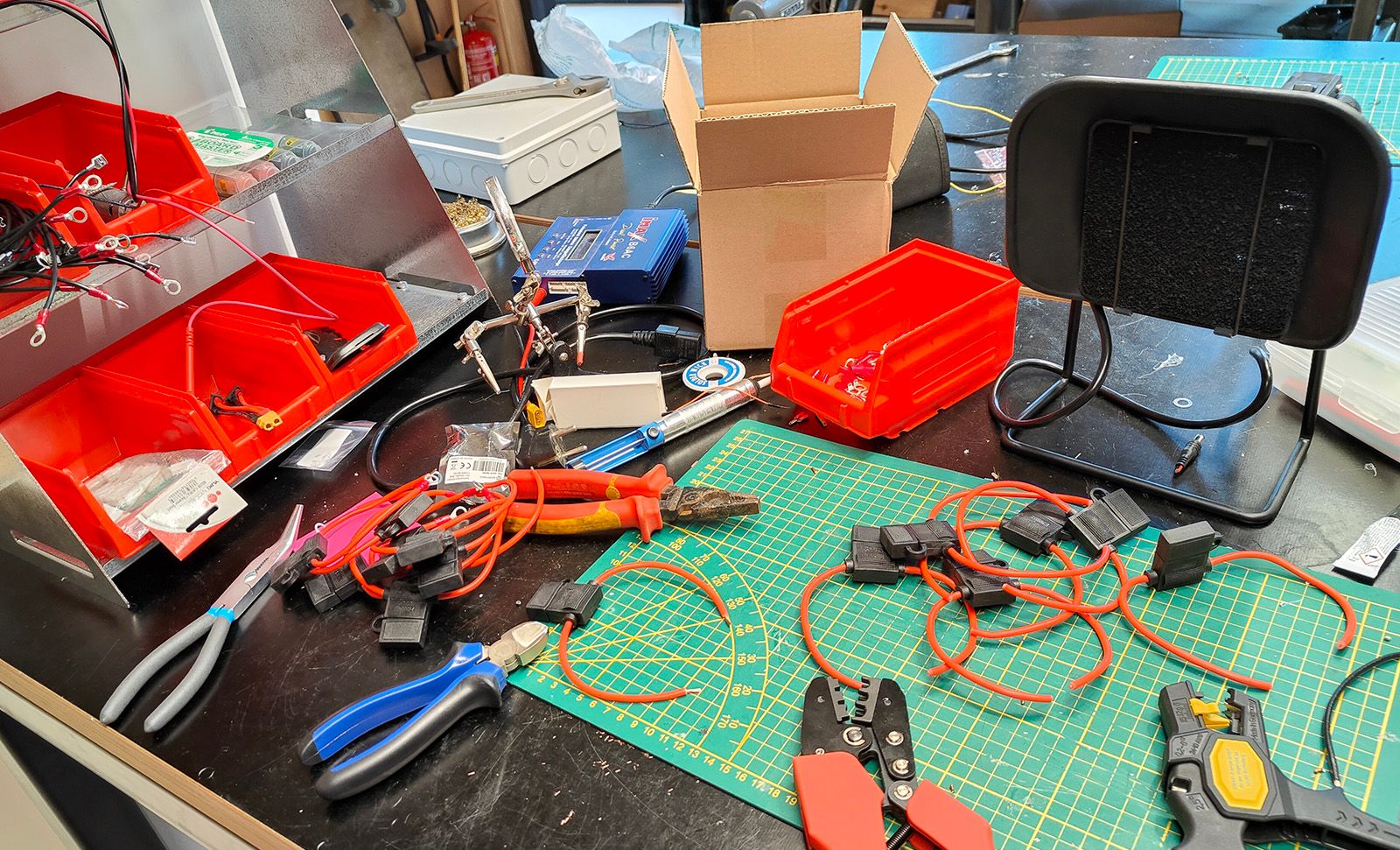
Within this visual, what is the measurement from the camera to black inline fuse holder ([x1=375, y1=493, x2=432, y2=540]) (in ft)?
3.19

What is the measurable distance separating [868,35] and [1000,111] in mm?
740

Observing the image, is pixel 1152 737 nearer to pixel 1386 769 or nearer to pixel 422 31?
pixel 1386 769

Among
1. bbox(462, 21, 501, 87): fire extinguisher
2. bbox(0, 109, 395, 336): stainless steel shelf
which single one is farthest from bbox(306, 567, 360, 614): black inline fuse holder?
bbox(462, 21, 501, 87): fire extinguisher

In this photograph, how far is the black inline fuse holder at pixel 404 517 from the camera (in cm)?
97

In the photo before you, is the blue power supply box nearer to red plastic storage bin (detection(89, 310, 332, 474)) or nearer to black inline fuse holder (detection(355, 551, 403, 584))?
red plastic storage bin (detection(89, 310, 332, 474))

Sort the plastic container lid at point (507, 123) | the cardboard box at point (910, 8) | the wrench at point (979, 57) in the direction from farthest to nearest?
the cardboard box at point (910, 8) < the wrench at point (979, 57) < the plastic container lid at point (507, 123)

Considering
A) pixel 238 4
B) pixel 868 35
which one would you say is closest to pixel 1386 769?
pixel 238 4

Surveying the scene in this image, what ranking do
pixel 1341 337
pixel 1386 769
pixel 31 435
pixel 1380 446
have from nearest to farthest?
pixel 1386 769
pixel 1341 337
pixel 1380 446
pixel 31 435

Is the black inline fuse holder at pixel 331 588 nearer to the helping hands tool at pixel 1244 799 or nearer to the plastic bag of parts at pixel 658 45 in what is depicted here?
the helping hands tool at pixel 1244 799

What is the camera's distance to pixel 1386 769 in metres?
0.68

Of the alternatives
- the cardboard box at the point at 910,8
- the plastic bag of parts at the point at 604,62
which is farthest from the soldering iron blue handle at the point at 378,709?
the cardboard box at the point at 910,8

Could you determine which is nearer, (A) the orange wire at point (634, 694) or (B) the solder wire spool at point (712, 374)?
(A) the orange wire at point (634, 694)

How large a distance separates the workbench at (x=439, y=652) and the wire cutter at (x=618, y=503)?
0.03 m

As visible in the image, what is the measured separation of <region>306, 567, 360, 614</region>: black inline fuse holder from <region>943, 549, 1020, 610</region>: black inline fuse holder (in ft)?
2.02
